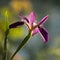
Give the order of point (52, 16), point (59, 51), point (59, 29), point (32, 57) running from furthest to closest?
point (52, 16), point (59, 29), point (32, 57), point (59, 51)

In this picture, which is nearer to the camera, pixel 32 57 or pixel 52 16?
pixel 32 57

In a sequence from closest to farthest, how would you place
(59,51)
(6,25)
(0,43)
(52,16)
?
(6,25), (0,43), (59,51), (52,16)

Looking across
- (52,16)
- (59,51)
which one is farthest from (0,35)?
(52,16)

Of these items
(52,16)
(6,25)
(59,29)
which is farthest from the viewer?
(52,16)

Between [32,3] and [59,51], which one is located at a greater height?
[59,51]

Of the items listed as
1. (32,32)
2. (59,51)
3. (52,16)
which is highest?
(32,32)

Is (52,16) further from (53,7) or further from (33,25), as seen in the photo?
(33,25)

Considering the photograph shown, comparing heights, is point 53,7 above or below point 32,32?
below

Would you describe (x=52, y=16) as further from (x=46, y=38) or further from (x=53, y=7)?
(x=46, y=38)

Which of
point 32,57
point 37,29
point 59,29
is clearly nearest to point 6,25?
point 37,29
